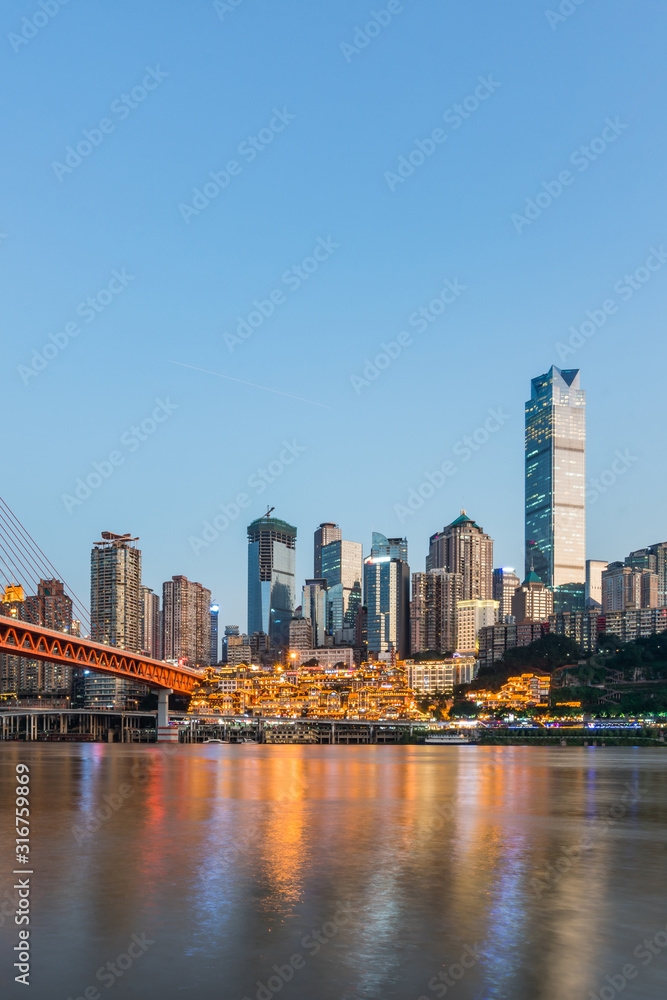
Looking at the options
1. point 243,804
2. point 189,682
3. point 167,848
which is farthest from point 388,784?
point 189,682

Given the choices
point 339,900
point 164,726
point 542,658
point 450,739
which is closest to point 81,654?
point 164,726

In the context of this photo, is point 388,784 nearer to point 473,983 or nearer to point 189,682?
point 473,983

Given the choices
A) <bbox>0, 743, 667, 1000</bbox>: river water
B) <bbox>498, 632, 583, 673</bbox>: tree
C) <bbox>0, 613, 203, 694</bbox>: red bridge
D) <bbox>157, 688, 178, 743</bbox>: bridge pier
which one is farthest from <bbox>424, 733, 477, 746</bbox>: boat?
<bbox>0, 743, 667, 1000</bbox>: river water

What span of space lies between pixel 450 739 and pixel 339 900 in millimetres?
128218

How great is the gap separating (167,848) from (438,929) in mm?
12117

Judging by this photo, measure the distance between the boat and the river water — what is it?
334ft

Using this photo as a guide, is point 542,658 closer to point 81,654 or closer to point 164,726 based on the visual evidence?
point 164,726

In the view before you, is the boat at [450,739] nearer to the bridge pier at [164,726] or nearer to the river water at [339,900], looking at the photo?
the bridge pier at [164,726]

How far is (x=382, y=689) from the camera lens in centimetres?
18838

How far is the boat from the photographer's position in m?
Result: 141

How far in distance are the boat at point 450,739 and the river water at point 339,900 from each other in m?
102

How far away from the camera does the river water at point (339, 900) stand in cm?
1402

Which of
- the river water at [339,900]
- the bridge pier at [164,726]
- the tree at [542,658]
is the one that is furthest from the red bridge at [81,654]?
the tree at [542,658]

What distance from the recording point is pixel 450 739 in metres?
144
